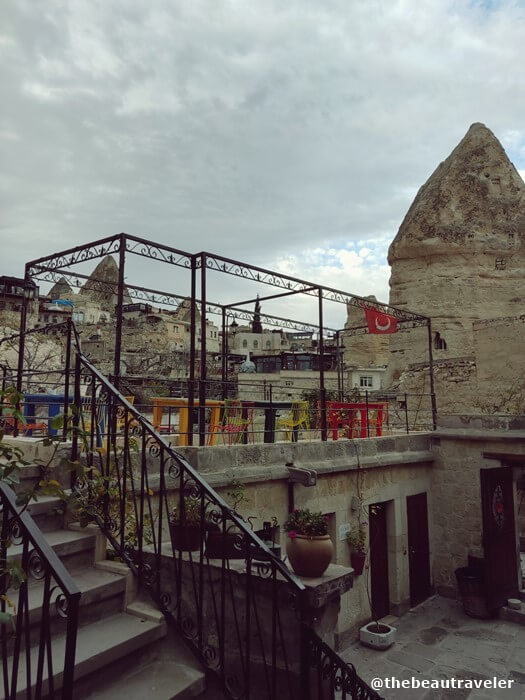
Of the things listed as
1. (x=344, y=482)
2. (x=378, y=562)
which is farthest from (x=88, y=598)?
(x=378, y=562)

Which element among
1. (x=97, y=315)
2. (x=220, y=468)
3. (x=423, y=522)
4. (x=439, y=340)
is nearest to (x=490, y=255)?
(x=439, y=340)

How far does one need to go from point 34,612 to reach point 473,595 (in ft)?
29.0

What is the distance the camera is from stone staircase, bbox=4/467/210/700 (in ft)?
8.20

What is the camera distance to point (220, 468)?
6.00 m

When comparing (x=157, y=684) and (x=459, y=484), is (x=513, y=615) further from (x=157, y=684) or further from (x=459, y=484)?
(x=157, y=684)

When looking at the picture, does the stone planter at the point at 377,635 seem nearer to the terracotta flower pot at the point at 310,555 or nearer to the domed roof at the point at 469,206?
the terracotta flower pot at the point at 310,555

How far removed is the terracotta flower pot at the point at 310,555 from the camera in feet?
9.34

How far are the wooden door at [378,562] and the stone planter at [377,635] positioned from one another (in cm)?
76

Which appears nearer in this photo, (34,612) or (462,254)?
(34,612)

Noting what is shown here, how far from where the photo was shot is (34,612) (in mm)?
2572

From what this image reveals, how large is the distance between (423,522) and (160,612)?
824 cm

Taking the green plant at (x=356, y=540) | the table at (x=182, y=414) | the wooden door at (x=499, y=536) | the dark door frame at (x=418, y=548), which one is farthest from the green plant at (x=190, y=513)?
the wooden door at (x=499, y=536)

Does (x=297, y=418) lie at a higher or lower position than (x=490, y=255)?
lower

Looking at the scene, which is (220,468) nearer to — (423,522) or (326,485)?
(326,485)
